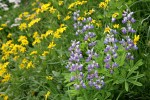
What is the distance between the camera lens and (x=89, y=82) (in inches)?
91.3

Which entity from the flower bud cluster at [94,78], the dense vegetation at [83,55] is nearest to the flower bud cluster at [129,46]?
the dense vegetation at [83,55]

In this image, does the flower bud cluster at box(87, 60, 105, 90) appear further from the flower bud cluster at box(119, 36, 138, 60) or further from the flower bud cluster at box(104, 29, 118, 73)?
the flower bud cluster at box(119, 36, 138, 60)

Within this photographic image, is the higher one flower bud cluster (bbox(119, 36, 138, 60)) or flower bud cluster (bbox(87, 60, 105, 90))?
flower bud cluster (bbox(119, 36, 138, 60))

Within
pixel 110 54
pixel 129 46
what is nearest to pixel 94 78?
pixel 110 54

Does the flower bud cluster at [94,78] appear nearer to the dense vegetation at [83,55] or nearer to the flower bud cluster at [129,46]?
the dense vegetation at [83,55]

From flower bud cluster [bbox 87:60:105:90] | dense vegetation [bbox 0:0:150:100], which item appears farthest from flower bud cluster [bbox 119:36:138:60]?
flower bud cluster [bbox 87:60:105:90]

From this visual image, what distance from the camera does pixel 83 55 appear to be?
2.99 metres

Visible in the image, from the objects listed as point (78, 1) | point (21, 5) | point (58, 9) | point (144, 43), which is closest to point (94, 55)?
point (144, 43)

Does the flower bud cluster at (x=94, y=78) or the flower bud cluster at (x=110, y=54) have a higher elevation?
the flower bud cluster at (x=110, y=54)

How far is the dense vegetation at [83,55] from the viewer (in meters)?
2.35

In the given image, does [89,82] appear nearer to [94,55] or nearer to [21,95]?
[94,55]

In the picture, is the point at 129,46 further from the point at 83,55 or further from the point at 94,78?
the point at 83,55

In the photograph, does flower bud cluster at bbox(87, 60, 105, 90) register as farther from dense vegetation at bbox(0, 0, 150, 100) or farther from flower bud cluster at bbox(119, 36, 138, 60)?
flower bud cluster at bbox(119, 36, 138, 60)

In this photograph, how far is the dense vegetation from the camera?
2.35m
